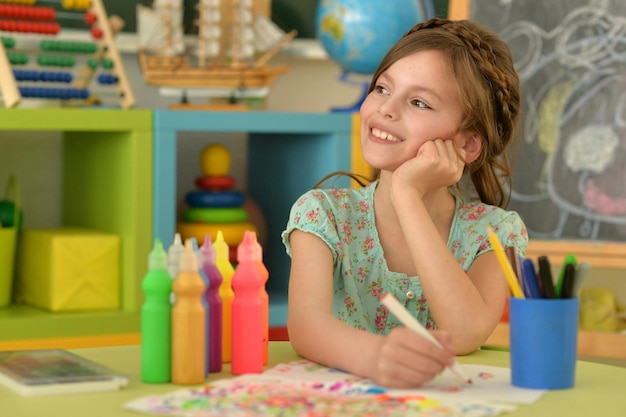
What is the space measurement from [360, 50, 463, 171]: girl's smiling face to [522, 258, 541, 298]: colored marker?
1.45ft

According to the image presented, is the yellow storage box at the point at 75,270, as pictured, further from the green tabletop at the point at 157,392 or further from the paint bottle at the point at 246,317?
the paint bottle at the point at 246,317

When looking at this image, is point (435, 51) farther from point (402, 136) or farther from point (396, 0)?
point (396, 0)

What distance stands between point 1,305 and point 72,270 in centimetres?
19

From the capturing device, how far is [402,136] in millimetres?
1432

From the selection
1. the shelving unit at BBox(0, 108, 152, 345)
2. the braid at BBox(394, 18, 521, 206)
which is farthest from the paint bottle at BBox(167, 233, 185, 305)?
the shelving unit at BBox(0, 108, 152, 345)

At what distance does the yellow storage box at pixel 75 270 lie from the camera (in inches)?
86.7

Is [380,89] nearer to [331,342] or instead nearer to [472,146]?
[472,146]

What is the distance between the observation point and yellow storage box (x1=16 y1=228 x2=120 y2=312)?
2.20 metres

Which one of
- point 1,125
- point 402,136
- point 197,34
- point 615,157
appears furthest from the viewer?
point 197,34

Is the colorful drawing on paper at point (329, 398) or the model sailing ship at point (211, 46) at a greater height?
the model sailing ship at point (211, 46)

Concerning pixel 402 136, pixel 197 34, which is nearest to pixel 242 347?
pixel 402 136

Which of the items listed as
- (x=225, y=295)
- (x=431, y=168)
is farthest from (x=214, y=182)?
(x=225, y=295)

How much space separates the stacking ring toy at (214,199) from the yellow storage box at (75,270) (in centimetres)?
23

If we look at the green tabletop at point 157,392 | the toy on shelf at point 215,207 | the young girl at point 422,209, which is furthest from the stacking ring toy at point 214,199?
the green tabletop at point 157,392
